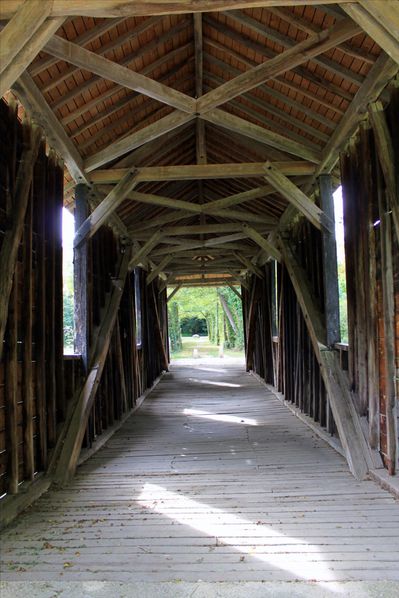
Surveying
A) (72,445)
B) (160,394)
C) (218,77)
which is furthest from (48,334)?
(160,394)

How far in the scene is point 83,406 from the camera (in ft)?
16.9

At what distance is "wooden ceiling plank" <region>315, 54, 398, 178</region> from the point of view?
388 centimetres

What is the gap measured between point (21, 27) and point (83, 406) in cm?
388

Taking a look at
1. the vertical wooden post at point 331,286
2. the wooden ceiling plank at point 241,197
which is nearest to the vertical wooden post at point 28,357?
the vertical wooden post at point 331,286

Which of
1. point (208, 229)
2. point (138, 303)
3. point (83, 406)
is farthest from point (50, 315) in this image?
point (138, 303)

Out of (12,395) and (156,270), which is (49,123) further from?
(156,270)

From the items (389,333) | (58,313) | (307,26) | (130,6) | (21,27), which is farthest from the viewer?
(58,313)

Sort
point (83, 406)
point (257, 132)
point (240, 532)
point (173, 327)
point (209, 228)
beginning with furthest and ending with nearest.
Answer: point (173, 327) < point (209, 228) < point (257, 132) < point (83, 406) < point (240, 532)

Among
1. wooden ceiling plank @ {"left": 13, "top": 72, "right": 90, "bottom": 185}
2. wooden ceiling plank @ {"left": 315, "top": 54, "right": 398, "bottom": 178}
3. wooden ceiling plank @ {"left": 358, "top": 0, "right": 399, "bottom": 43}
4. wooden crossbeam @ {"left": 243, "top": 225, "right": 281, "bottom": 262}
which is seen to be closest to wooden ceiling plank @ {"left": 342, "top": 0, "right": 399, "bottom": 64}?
wooden ceiling plank @ {"left": 358, "top": 0, "right": 399, "bottom": 43}

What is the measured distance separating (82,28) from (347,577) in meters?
4.79

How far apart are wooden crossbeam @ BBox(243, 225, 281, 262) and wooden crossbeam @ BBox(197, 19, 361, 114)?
145 inches

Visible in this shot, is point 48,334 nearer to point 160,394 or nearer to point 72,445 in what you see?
point 72,445

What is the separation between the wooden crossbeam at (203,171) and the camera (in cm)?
614

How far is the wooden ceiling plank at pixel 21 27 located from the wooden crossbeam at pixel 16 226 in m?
1.56
